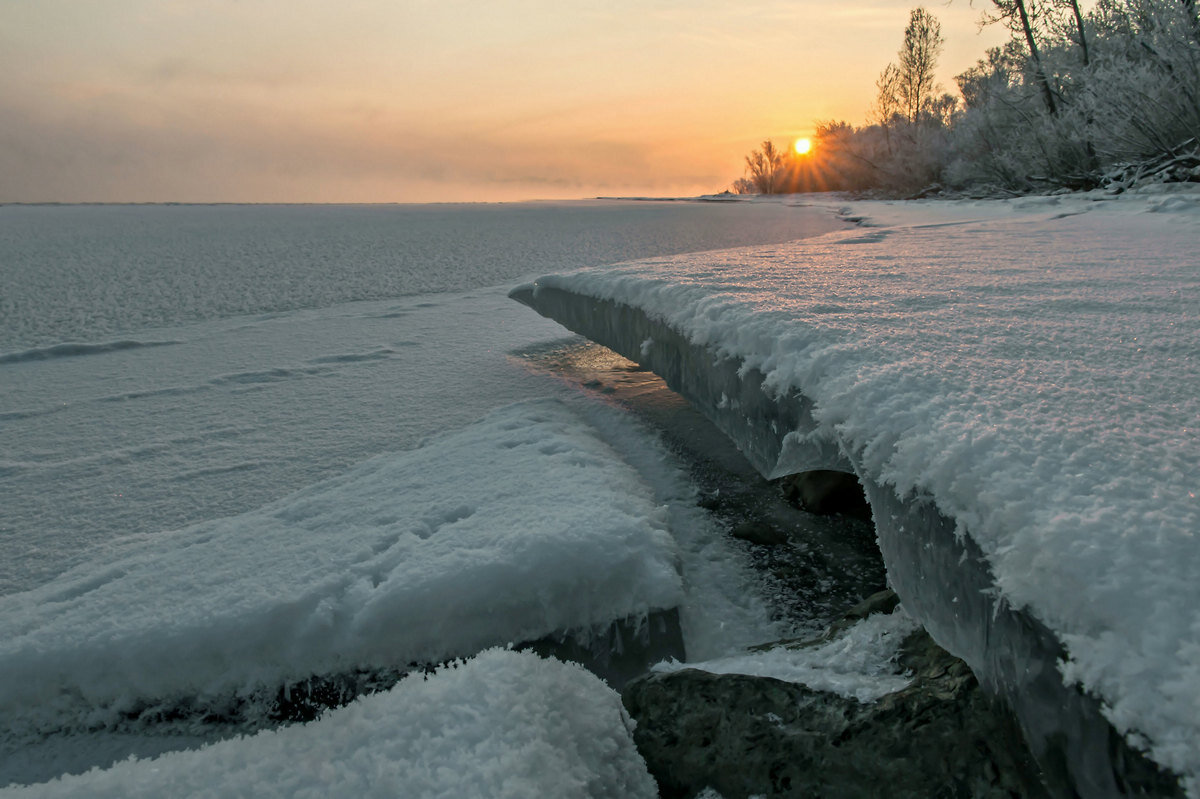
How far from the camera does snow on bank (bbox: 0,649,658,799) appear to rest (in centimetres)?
62

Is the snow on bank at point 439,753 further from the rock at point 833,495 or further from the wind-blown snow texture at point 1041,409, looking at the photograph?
the rock at point 833,495

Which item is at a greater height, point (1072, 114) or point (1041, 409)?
point (1072, 114)

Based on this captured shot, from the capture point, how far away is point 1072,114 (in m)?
6.99

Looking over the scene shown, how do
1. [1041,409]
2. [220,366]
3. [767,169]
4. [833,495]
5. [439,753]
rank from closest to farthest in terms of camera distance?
[439,753] → [1041,409] → [833,495] → [220,366] → [767,169]

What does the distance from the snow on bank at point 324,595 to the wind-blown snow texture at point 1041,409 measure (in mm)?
412

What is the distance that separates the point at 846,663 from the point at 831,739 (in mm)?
147

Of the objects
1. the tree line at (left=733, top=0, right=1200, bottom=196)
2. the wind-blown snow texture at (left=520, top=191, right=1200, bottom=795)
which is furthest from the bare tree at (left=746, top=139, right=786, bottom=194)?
the wind-blown snow texture at (left=520, top=191, right=1200, bottom=795)

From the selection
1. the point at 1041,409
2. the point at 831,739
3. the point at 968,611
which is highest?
the point at 1041,409

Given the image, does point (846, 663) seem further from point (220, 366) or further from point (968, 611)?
point (220, 366)

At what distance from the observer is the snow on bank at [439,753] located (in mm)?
621

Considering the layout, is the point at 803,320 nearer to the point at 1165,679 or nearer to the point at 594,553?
the point at 594,553

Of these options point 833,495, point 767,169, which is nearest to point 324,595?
point 833,495

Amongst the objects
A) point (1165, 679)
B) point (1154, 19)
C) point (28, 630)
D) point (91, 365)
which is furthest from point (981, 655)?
point (1154, 19)

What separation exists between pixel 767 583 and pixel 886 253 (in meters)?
1.86
